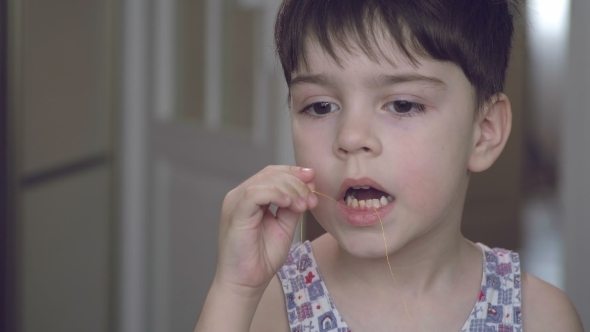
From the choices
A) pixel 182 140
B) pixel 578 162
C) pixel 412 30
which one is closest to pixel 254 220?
pixel 412 30

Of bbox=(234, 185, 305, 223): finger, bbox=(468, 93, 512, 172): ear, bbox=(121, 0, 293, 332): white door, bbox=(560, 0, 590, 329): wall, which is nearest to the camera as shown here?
bbox=(234, 185, 305, 223): finger

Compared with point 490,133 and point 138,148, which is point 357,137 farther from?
point 138,148

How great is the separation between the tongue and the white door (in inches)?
37.4

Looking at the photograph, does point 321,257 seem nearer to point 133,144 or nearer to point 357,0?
point 357,0

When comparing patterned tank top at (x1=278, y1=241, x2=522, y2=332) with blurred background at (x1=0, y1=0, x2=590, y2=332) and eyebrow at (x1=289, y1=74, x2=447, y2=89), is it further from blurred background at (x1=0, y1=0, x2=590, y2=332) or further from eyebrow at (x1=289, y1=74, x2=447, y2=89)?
blurred background at (x1=0, y1=0, x2=590, y2=332)

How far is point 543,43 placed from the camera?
17.0 feet

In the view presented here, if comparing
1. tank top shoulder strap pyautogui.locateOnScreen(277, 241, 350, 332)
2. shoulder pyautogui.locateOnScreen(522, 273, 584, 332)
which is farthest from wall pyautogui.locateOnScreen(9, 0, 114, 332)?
shoulder pyautogui.locateOnScreen(522, 273, 584, 332)

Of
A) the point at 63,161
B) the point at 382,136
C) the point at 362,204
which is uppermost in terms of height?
the point at 382,136

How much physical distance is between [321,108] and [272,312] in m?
0.37

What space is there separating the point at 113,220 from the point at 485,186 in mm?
2635

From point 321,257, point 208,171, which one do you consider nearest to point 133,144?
point 208,171

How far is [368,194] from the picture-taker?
110cm

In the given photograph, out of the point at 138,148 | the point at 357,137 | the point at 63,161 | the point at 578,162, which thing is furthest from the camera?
the point at 138,148

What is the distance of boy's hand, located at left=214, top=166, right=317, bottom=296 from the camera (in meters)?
1.04
